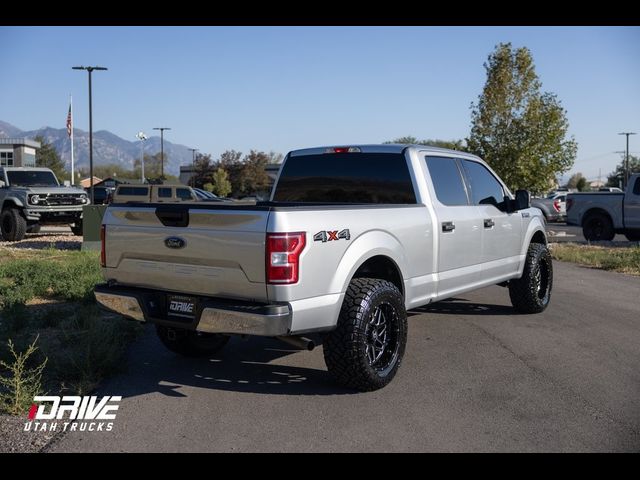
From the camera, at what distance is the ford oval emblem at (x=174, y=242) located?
16.2ft

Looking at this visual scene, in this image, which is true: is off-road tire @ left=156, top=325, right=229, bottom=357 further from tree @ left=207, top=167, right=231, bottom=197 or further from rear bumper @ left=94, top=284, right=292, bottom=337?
tree @ left=207, top=167, right=231, bottom=197

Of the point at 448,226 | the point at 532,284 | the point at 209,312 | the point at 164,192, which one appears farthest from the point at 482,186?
the point at 164,192

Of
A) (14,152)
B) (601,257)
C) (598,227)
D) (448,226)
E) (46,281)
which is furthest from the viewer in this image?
(14,152)

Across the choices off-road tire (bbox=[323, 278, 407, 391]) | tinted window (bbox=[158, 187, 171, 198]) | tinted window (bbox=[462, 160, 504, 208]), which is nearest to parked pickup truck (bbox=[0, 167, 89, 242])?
tinted window (bbox=[158, 187, 171, 198])

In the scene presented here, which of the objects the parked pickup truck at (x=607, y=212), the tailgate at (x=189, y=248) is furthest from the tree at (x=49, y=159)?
the tailgate at (x=189, y=248)

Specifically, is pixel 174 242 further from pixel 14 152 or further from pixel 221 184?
pixel 14 152

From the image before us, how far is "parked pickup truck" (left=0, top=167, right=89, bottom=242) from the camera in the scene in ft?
56.3

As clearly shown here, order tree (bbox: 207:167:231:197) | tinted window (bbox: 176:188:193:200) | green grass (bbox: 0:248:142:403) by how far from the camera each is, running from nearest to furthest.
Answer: green grass (bbox: 0:248:142:403) → tinted window (bbox: 176:188:193:200) → tree (bbox: 207:167:231:197)

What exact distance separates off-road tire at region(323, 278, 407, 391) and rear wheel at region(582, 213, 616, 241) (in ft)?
54.3

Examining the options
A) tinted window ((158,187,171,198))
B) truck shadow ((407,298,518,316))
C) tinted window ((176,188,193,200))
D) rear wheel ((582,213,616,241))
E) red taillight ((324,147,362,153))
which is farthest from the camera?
tinted window ((158,187,171,198))

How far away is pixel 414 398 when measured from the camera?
509 centimetres
